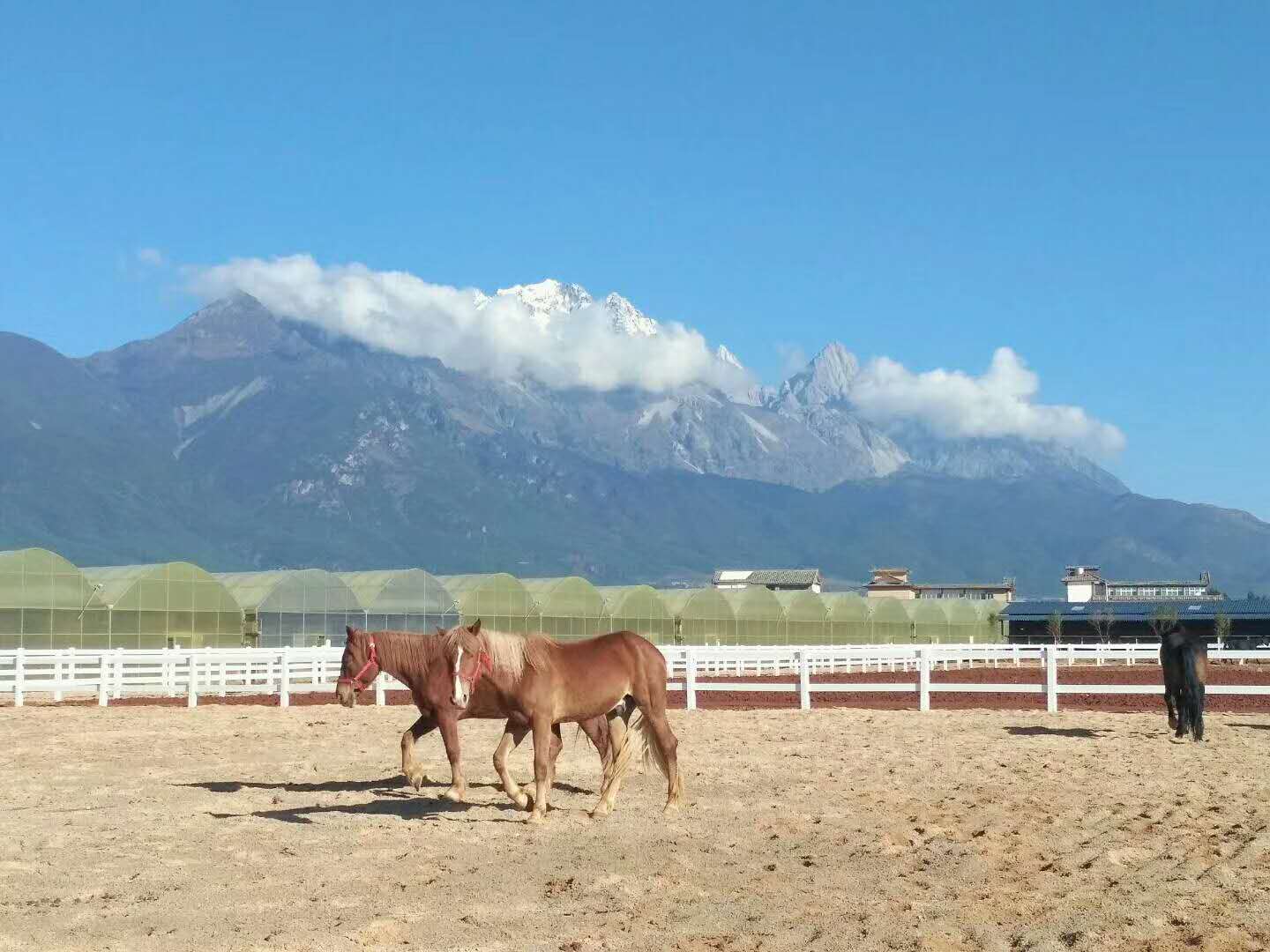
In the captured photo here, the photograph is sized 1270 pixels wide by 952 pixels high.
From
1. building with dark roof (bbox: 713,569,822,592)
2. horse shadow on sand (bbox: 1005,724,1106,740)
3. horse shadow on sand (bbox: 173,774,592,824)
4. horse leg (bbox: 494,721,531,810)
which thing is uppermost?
building with dark roof (bbox: 713,569,822,592)

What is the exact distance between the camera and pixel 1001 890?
995 centimetres

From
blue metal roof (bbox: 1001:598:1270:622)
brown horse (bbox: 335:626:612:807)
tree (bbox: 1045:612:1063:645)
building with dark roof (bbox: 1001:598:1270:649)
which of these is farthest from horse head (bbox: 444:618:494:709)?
blue metal roof (bbox: 1001:598:1270:622)

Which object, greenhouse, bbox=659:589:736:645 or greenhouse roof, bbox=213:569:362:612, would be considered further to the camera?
greenhouse, bbox=659:589:736:645

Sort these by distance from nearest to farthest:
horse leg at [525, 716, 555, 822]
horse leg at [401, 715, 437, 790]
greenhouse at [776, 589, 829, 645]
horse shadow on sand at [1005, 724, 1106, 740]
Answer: horse leg at [525, 716, 555, 822]
horse leg at [401, 715, 437, 790]
horse shadow on sand at [1005, 724, 1106, 740]
greenhouse at [776, 589, 829, 645]

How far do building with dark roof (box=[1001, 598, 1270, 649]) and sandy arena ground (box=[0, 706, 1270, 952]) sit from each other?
86.1m

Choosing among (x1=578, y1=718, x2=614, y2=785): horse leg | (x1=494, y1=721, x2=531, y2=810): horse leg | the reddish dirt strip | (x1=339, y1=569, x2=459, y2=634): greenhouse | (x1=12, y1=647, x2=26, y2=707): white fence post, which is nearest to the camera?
(x1=494, y1=721, x2=531, y2=810): horse leg

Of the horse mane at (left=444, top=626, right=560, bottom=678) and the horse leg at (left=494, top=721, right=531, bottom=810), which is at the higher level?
the horse mane at (left=444, top=626, right=560, bottom=678)

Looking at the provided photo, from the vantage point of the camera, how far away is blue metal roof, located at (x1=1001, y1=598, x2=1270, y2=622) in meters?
105

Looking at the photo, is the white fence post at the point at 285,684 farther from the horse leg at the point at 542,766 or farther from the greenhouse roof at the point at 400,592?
the greenhouse roof at the point at 400,592

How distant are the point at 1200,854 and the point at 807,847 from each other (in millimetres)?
2864

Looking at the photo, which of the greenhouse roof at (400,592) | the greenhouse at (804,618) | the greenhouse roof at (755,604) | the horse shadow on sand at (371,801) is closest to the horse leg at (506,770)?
the horse shadow on sand at (371,801)

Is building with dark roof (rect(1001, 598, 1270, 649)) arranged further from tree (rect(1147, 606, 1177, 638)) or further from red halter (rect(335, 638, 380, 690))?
red halter (rect(335, 638, 380, 690))

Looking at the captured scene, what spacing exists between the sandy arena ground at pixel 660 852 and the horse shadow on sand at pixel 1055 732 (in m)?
1.76

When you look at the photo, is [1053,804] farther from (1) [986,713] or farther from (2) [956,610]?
(2) [956,610]
